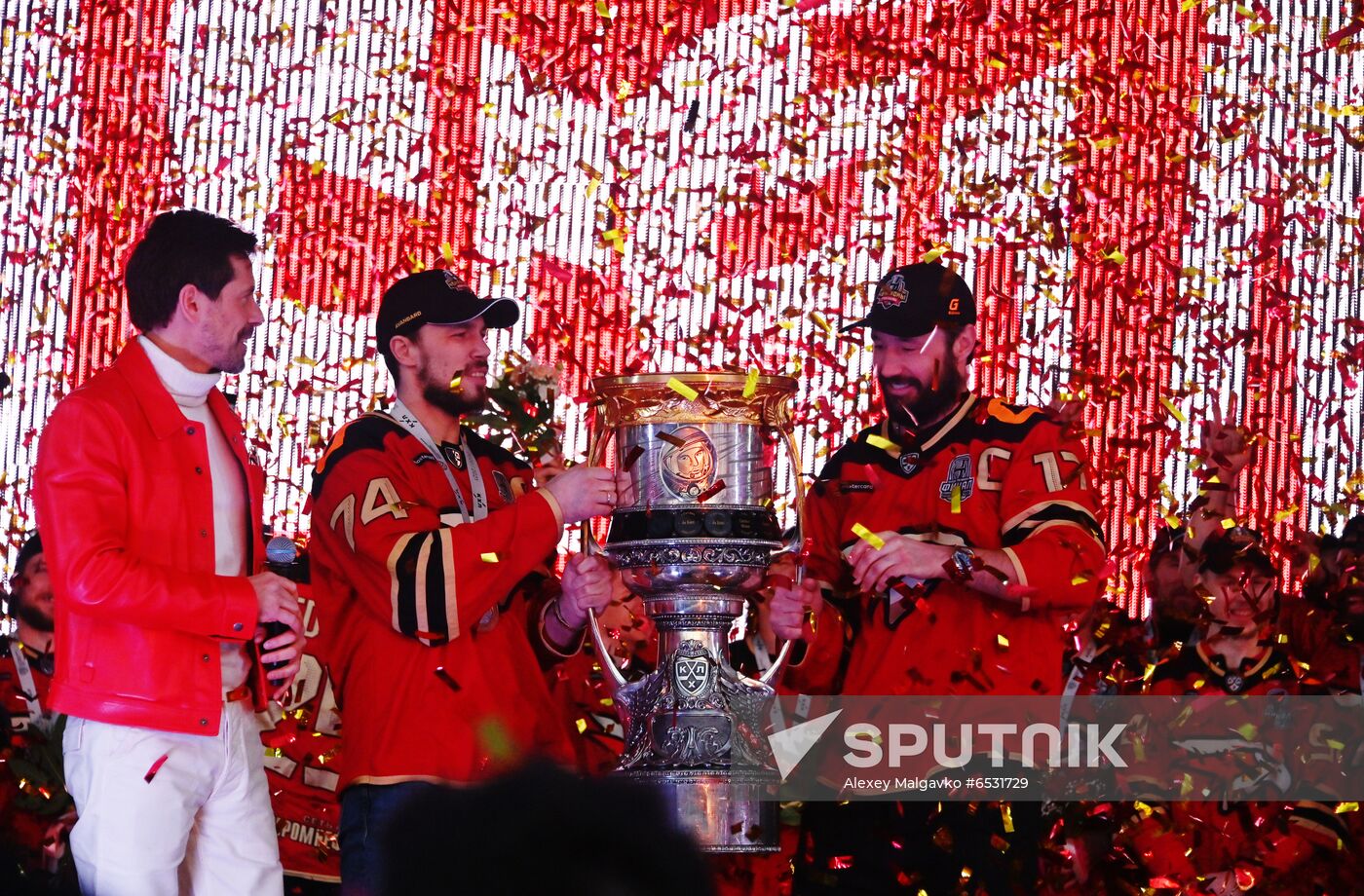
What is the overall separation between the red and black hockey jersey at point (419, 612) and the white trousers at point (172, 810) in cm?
33

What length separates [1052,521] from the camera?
3623 millimetres

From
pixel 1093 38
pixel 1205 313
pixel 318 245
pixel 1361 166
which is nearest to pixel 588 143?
pixel 318 245

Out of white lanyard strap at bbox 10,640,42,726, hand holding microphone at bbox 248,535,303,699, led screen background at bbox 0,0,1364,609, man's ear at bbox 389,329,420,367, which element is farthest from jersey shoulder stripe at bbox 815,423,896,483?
white lanyard strap at bbox 10,640,42,726

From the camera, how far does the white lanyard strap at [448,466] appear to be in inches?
144

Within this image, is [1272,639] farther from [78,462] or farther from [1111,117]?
[78,462]

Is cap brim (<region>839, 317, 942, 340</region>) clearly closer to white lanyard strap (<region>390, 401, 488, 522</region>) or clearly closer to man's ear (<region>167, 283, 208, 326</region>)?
white lanyard strap (<region>390, 401, 488, 522</region>)

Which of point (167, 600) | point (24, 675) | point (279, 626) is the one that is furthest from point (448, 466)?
point (24, 675)

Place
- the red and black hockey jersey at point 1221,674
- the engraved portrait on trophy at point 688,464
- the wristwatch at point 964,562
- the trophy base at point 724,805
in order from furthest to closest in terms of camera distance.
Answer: the red and black hockey jersey at point 1221,674
the wristwatch at point 964,562
the engraved portrait on trophy at point 688,464
the trophy base at point 724,805

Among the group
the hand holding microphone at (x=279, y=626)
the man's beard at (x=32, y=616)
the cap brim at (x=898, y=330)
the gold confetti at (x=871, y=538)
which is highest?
the cap brim at (x=898, y=330)

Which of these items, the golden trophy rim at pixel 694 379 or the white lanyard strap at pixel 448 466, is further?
the white lanyard strap at pixel 448 466

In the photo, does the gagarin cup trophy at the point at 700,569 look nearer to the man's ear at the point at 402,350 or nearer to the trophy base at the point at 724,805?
the trophy base at the point at 724,805

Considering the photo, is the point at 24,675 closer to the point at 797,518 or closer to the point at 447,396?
the point at 447,396

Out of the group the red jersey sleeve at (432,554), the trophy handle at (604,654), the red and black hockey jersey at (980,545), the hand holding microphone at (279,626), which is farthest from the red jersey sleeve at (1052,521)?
the hand holding microphone at (279,626)

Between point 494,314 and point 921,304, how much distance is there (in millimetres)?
891
